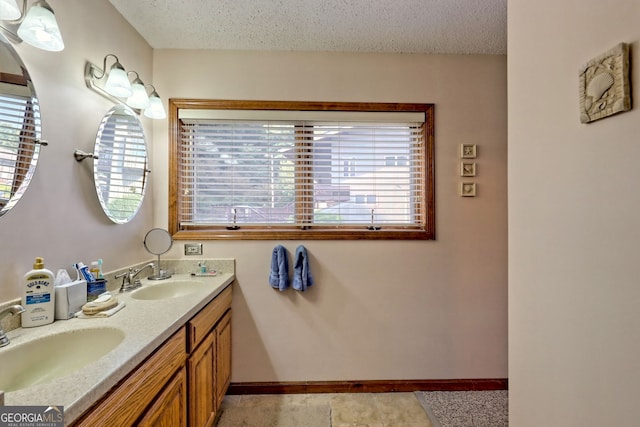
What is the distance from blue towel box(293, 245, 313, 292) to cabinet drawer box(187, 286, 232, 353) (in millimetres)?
477

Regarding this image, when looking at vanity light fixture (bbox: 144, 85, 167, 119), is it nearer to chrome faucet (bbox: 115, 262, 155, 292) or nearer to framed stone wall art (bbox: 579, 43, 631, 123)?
chrome faucet (bbox: 115, 262, 155, 292)

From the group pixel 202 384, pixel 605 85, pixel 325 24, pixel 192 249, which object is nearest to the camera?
pixel 605 85

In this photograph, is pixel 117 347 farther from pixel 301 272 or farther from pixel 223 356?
pixel 301 272

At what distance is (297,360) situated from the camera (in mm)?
1848

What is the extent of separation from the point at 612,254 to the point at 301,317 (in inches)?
65.1

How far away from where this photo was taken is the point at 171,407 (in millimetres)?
1024

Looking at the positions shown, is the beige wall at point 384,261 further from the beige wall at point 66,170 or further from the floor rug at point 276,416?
the beige wall at point 66,170

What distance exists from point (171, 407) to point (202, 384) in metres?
0.31

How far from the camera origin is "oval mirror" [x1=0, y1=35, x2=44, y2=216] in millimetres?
919

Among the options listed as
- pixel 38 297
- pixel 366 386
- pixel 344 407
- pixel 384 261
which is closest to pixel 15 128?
pixel 38 297

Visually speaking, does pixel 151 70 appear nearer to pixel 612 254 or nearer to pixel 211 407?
pixel 211 407

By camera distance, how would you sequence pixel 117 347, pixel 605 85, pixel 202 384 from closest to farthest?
pixel 605 85 < pixel 117 347 < pixel 202 384

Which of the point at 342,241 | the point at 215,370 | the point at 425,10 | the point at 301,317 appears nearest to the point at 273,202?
the point at 342,241

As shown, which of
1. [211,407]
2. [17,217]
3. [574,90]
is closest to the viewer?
[574,90]
